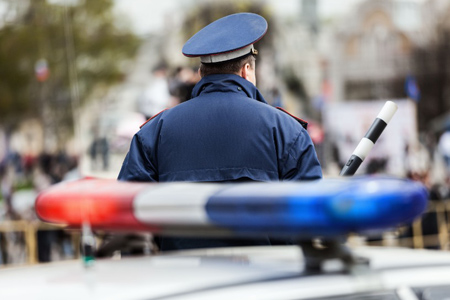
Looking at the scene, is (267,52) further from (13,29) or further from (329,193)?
(329,193)

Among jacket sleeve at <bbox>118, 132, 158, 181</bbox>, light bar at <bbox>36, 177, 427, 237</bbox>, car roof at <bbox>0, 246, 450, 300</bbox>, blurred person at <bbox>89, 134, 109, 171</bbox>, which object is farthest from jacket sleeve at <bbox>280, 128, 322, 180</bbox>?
blurred person at <bbox>89, 134, 109, 171</bbox>

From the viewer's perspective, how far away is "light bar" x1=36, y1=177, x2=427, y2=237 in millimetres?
1650

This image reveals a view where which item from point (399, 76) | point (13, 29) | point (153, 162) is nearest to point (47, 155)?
point (13, 29)

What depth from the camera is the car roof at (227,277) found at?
1.89m

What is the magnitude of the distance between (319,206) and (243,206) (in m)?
0.18

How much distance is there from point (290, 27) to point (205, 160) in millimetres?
45062

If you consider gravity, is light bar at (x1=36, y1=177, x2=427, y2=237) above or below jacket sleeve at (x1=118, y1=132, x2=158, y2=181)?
above

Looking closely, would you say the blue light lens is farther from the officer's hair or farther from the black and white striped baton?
the officer's hair

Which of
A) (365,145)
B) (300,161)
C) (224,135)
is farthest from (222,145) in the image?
(365,145)

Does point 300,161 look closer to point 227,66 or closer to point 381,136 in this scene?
point 227,66

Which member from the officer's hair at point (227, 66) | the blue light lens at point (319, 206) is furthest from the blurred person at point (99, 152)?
the blue light lens at point (319, 206)

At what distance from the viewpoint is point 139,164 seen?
3.07 meters

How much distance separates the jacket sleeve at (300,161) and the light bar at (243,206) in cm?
98

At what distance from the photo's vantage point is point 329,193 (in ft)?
5.51
